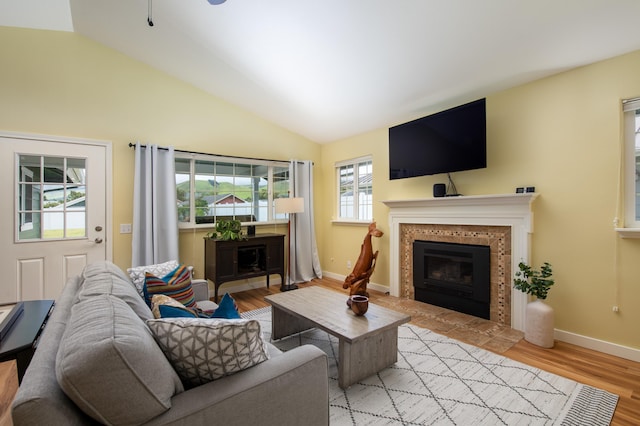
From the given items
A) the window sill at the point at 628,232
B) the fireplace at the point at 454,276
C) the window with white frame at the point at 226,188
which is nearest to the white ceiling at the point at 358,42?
the window with white frame at the point at 226,188

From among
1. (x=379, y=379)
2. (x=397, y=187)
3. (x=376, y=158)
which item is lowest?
(x=379, y=379)

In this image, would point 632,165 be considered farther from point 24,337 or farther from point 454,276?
point 24,337

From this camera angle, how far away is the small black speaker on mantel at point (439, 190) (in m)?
3.51

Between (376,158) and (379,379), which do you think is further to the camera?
(376,158)

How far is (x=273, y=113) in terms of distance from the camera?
4570 mm

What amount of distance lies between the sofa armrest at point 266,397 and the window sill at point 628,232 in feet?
8.79

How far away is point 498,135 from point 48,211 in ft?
16.3

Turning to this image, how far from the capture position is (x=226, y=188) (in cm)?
450

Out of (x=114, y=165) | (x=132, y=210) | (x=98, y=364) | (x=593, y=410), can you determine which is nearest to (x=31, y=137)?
(x=114, y=165)

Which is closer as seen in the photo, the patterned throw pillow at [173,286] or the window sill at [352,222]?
the patterned throw pillow at [173,286]

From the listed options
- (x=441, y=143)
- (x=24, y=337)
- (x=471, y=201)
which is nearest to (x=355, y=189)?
(x=441, y=143)

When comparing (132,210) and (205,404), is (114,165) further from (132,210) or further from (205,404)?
(205,404)

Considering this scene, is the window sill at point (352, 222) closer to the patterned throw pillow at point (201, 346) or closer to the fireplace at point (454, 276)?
the fireplace at point (454, 276)

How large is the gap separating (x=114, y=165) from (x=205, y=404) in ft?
11.7
